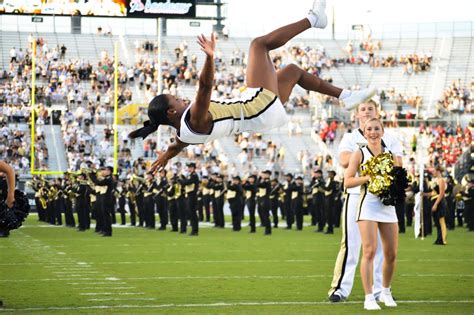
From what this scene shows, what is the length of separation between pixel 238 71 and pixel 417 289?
31675 mm

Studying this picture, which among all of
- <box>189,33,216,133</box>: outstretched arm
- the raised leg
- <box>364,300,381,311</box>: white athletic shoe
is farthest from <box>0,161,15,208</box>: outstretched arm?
<box>364,300,381,311</box>: white athletic shoe

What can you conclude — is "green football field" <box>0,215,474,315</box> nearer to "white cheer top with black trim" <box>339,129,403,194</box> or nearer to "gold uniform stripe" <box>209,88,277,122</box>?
"white cheer top with black trim" <box>339,129,403,194</box>

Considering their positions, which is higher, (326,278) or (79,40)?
(79,40)

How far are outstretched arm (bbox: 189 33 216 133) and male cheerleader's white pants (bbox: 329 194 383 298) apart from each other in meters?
2.42

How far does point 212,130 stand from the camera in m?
6.92

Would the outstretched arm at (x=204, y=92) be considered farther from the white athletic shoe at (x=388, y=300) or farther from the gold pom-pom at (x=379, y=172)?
the white athletic shoe at (x=388, y=300)

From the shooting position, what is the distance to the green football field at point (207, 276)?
8.99 m

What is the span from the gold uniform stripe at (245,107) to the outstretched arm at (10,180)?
2.39m

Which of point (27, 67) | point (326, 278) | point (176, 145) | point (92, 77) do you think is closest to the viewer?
point (176, 145)

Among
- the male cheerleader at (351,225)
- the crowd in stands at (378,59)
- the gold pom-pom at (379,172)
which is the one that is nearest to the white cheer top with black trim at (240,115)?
the gold pom-pom at (379,172)

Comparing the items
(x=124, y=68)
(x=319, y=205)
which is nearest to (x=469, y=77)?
(x=124, y=68)

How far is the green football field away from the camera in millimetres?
8992

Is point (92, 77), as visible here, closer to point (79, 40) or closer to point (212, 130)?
point (79, 40)

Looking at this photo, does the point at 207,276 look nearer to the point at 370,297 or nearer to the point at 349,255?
the point at 349,255
